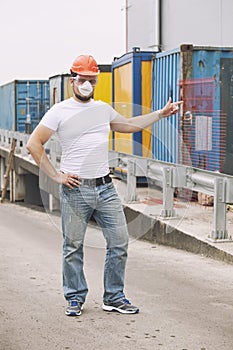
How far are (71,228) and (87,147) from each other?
26.0 inches

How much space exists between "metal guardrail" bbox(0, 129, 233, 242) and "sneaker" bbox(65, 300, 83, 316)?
3.16 meters

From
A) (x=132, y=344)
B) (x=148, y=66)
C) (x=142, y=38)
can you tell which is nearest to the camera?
(x=132, y=344)

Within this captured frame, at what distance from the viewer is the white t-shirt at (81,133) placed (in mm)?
6051

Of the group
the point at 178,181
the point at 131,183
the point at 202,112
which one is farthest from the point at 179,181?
the point at 202,112

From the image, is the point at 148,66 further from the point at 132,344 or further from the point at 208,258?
the point at 132,344

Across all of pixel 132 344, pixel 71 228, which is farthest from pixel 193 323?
pixel 71 228

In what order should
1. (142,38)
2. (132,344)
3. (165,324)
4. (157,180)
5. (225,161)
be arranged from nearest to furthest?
1. (132,344)
2. (165,324)
3. (157,180)
4. (225,161)
5. (142,38)

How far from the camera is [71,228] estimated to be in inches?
243

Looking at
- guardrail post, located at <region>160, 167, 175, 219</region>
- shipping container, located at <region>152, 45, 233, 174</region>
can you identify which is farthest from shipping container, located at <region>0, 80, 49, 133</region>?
guardrail post, located at <region>160, 167, 175, 219</region>

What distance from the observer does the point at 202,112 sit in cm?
1277

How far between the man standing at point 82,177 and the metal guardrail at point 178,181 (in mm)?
2960

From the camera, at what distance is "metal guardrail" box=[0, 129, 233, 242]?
9.02 metres

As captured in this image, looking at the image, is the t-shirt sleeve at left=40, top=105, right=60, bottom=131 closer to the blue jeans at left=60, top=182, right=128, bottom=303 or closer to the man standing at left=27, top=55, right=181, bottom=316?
the man standing at left=27, top=55, right=181, bottom=316

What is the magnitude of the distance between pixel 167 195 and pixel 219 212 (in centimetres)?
174
